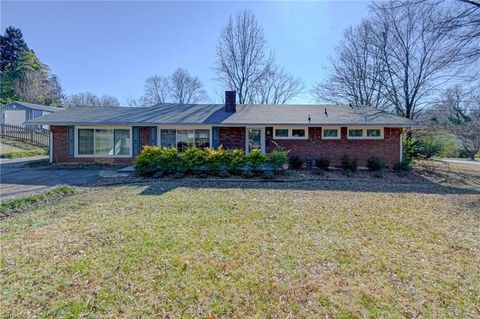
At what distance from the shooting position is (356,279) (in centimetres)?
329

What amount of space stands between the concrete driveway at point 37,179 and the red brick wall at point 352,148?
10.5 meters

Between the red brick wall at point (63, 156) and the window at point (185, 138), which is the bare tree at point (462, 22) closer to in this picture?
the window at point (185, 138)

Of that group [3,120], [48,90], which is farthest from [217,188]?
[48,90]

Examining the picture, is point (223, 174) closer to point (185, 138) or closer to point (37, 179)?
point (185, 138)

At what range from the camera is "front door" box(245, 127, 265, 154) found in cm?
1459

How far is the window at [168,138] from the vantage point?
14.8 meters

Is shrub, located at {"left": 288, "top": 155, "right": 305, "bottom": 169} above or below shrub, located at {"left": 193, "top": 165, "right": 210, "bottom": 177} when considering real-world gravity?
above

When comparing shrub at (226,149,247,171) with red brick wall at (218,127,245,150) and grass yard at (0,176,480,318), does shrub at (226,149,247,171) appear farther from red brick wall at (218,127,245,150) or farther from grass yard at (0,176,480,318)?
grass yard at (0,176,480,318)

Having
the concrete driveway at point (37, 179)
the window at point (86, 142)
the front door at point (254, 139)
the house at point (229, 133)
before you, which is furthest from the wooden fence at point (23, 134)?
the front door at point (254, 139)

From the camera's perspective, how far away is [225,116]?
15.4 metres

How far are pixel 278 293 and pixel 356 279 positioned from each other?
3.66 ft

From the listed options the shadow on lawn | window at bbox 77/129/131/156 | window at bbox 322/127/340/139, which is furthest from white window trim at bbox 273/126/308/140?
window at bbox 77/129/131/156

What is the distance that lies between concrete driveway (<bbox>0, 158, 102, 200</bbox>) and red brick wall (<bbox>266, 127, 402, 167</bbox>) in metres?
10.5

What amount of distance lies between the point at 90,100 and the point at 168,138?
5179cm
